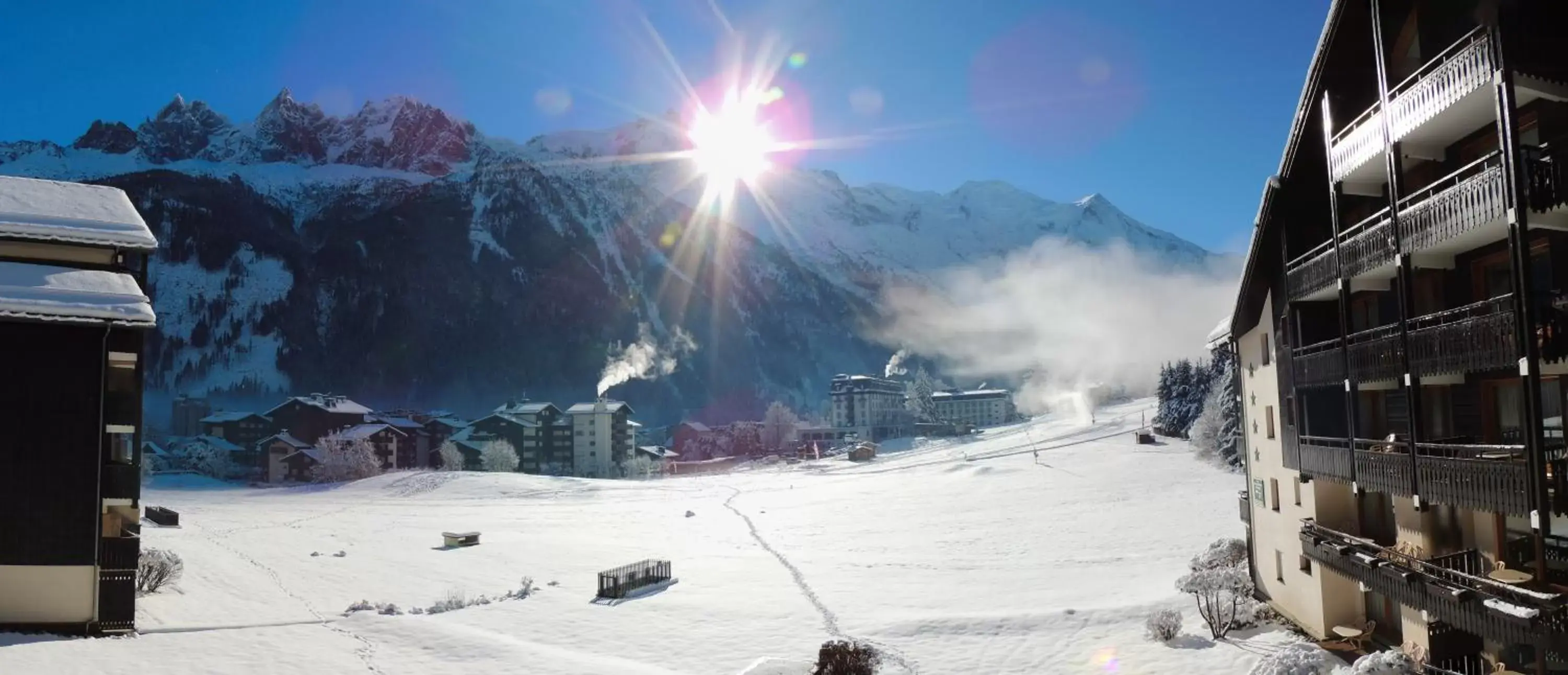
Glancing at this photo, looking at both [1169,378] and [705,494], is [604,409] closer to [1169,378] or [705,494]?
[705,494]

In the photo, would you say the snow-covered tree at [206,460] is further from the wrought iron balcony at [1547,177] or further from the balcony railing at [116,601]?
the wrought iron balcony at [1547,177]

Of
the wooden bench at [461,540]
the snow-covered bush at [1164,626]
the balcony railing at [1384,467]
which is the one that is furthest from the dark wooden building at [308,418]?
the balcony railing at [1384,467]

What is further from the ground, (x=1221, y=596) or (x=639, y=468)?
(x=1221, y=596)

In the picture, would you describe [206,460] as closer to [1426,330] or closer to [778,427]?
[778,427]

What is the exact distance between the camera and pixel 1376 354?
62.2 feet

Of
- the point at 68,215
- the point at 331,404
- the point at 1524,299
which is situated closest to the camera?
the point at 1524,299

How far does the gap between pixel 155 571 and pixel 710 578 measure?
74.9 ft

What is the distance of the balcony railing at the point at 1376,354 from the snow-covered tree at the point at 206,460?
140m

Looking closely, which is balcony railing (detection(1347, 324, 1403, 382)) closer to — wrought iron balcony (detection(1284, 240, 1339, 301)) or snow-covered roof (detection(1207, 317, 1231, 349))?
wrought iron balcony (detection(1284, 240, 1339, 301))

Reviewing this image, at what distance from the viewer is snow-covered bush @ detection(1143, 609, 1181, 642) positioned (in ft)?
88.1

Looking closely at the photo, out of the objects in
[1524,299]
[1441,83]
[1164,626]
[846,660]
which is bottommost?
[1164,626]

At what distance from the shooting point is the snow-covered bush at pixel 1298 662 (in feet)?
63.0

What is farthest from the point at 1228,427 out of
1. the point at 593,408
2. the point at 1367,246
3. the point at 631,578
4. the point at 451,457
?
the point at 451,457

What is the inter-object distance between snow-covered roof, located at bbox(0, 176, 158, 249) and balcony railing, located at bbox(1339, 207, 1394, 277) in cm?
3140
